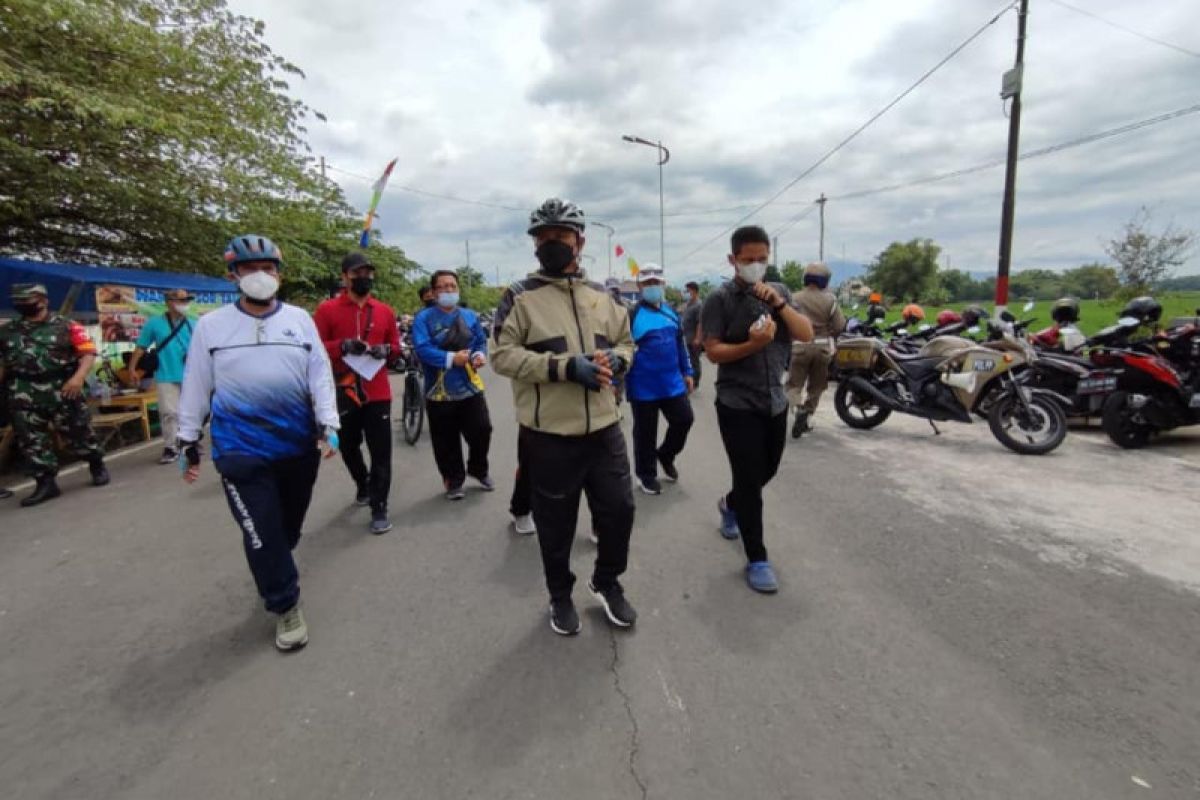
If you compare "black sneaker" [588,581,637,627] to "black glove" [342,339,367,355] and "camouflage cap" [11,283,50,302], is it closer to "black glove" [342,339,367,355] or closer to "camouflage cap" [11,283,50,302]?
"black glove" [342,339,367,355]

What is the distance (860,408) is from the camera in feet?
23.1

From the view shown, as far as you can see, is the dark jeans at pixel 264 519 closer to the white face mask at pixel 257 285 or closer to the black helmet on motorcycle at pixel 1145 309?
the white face mask at pixel 257 285

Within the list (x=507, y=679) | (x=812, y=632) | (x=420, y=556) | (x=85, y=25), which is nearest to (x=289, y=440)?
(x=420, y=556)

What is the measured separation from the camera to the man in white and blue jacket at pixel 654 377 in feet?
14.9

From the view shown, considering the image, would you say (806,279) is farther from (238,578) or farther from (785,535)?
(238,578)

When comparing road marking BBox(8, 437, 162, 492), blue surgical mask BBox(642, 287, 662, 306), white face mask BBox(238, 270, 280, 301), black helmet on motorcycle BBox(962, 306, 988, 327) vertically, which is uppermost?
white face mask BBox(238, 270, 280, 301)

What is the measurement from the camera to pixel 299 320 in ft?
9.24

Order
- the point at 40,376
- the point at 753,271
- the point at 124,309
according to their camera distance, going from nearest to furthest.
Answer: the point at 753,271 → the point at 40,376 → the point at 124,309

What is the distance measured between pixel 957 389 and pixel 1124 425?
1.46 metres

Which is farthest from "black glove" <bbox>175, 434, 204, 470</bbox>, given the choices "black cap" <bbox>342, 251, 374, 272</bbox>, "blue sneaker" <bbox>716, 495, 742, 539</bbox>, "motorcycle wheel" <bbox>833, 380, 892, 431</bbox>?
"motorcycle wheel" <bbox>833, 380, 892, 431</bbox>

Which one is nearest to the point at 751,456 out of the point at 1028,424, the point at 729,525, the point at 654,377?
the point at 729,525

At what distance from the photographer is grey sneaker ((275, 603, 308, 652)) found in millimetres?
2605

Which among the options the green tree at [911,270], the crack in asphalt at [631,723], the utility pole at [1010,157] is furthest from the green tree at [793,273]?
the crack in asphalt at [631,723]

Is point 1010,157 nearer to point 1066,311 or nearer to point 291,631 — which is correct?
point 1066,311
